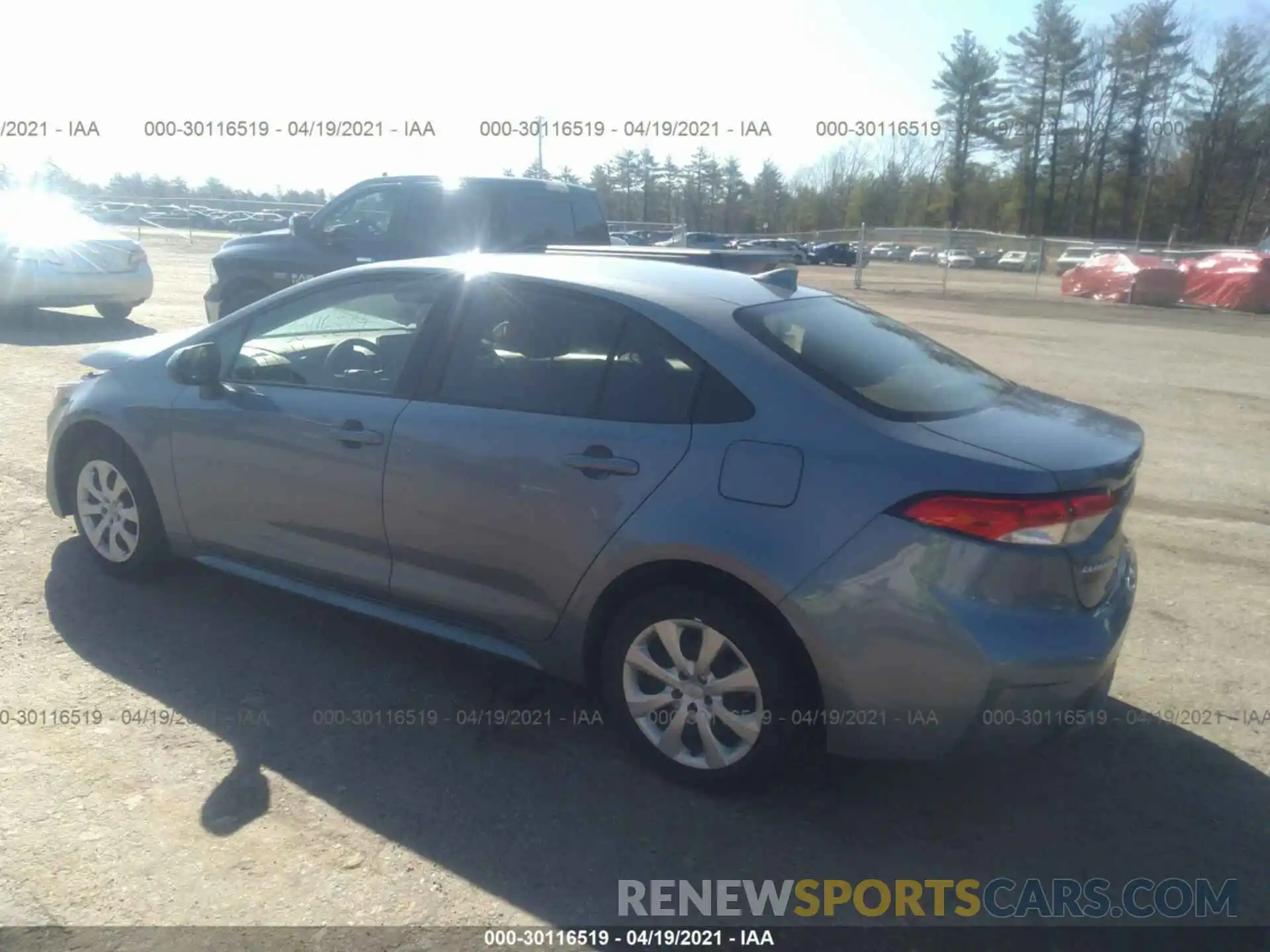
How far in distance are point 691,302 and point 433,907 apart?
2.06 meters

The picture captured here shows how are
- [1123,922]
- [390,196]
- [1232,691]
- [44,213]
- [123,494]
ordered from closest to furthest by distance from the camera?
[1123,922] < [1232,691] < [123,494] < [390,196] < [44,213]

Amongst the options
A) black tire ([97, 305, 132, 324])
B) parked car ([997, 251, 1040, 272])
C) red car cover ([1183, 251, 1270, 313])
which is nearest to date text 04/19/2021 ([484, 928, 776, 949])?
black tire ([97, 305, 132, 324])

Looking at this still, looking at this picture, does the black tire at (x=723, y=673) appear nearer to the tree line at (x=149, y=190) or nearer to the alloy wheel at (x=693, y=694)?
the alloy wheel at (x=693, y=694)

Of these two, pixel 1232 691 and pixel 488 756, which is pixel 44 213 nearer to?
pixel 488 756

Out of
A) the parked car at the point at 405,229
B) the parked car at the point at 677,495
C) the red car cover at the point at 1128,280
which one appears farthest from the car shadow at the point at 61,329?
the red car cover at the point at 1128,280

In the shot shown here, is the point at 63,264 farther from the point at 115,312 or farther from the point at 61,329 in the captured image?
the point at 115,312

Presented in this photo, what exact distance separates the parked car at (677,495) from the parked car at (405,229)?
5.41 metres

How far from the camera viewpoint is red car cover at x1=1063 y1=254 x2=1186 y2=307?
976 inches

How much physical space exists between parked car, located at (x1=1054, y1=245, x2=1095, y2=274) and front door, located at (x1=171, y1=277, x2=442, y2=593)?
112 ft

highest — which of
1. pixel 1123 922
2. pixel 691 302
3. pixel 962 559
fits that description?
pixel 691 302

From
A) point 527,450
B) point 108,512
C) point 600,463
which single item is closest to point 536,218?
point 108,512

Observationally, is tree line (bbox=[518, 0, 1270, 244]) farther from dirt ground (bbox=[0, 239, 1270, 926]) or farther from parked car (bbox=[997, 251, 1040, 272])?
dirt ground (bbox=[0, 239, 1270, 926])

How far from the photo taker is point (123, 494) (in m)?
4.64

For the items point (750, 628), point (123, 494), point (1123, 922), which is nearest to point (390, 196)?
point (123, 494)
